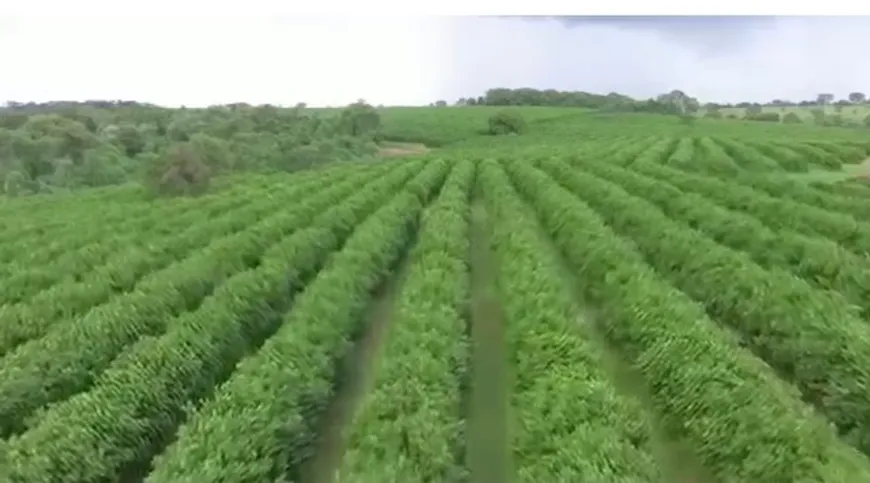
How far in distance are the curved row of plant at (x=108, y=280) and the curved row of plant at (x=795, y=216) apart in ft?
36.0

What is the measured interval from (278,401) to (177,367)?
162cm

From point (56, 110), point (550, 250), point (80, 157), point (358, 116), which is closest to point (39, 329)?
point (550, 250)

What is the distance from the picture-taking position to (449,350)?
9.01 meters

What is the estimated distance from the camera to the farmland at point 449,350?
6977 millimetres

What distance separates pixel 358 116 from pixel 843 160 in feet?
114

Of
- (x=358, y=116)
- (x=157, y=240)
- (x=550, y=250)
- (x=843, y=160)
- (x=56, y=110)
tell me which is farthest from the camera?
(x=56, y=110)

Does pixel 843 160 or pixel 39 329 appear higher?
pixel 39 329

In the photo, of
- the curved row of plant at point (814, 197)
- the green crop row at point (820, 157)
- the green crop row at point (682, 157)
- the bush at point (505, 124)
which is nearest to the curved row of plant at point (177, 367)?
the curved row of plant at point (814, 197)

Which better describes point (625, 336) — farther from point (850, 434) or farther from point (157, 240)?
point (157, 240)

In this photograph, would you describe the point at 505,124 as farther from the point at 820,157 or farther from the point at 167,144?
the point at 820,157

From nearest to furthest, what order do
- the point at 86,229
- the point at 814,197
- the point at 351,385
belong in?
the point at 351,385, the point at 814,197, the point at 86,229

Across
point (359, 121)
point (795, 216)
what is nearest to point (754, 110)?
point (359, 121)

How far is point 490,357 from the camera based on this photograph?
35.5ft

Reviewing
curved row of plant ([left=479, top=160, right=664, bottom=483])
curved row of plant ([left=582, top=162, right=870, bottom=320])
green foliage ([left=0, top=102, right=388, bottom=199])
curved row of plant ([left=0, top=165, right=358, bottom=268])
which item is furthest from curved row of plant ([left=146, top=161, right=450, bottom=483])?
green foliage ([left=0, top=102, right=388, bottom=199])
